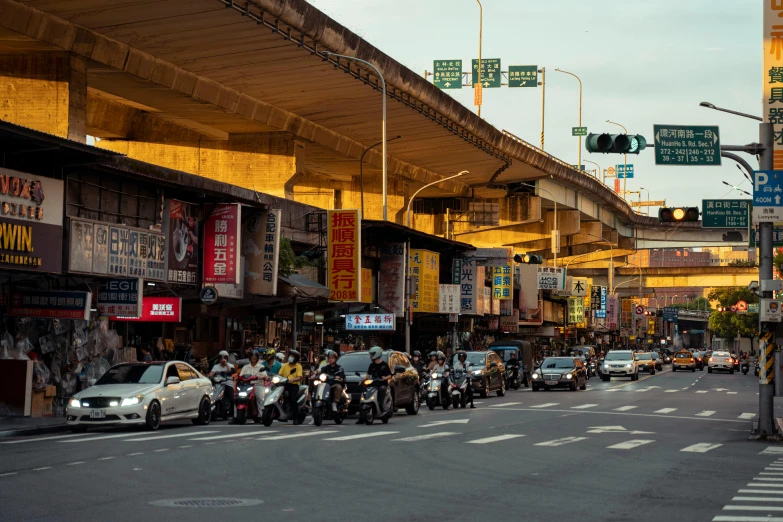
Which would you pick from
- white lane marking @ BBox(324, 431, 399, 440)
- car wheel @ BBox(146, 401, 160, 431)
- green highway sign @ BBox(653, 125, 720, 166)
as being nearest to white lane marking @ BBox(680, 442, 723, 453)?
white lane marking @ BBox(324, 431, 399, 440)

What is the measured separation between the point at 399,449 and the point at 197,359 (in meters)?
20.9

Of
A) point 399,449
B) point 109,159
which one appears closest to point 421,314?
point 109,159

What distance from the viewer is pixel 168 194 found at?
34469 millimetres

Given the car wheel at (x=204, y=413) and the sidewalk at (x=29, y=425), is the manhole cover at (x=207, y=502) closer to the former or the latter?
the sidewalk at (x=29, y=425)

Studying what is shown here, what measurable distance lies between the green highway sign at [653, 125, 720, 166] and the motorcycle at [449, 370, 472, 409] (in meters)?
10.8

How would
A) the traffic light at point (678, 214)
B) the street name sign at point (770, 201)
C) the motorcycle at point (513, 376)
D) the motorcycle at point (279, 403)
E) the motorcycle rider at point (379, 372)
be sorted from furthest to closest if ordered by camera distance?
the motorcycle at point (513, 376) → the motorcycle rider at point (379, 372) → the traffic light at point (678, 214) → the motorcycle at point (279, 403) → the street name sign at point (770, 201)

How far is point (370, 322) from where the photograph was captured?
4519 centimetres

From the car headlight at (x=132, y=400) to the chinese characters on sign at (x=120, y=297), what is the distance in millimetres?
7231

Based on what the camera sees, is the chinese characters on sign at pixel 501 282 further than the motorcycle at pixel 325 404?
Yes

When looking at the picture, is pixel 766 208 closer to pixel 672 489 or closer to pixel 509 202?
pixel 672 489

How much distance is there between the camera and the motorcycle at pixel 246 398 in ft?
85.8

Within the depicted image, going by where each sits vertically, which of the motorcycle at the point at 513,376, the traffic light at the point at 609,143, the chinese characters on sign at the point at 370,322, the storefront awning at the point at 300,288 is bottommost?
the motorcycle at the point at 513,376

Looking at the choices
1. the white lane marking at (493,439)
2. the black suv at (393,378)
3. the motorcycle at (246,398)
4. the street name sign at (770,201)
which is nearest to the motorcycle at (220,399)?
the motorcycle at (246,398)

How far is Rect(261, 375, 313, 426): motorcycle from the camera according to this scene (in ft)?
81.5
